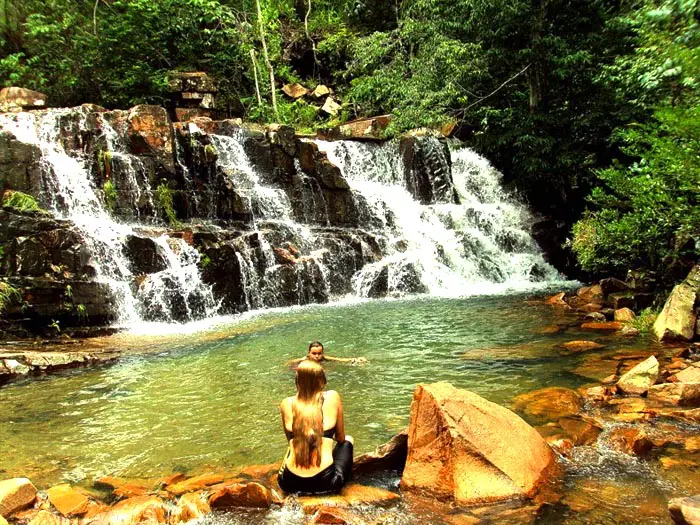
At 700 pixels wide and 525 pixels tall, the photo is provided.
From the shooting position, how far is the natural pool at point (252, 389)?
524 cm

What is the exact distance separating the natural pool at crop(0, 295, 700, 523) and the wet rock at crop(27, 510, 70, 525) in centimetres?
95

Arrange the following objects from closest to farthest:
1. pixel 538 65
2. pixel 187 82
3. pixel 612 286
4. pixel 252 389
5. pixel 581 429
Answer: pixel 581 429, pixel 252 389, pixel 612 286, pixel 538 65, pixel 187 82

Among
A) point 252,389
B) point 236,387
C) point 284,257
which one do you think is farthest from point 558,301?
point 236,387

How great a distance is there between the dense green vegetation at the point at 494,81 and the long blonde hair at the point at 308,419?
585cm

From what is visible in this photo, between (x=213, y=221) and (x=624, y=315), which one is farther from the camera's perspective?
(x=213, y=221)

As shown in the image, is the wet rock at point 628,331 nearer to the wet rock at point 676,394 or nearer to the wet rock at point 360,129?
Result: the wet rock at point 676,394

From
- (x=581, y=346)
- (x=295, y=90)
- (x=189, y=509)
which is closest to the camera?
(x=189, y=509)

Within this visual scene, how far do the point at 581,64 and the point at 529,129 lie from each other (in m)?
2.67

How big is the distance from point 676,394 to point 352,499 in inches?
157

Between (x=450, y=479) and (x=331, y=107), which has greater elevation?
(x=331, y=107)

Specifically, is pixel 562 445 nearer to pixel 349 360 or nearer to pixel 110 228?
pixel 349 360

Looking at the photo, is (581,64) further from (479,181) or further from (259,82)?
(259,82)

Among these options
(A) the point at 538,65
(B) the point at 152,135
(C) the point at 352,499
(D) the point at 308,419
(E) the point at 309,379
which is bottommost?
(C) the point at 352,499

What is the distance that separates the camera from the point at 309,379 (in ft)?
13.3
